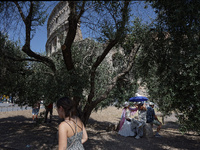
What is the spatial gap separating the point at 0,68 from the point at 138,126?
642cm

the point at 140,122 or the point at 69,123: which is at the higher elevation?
the point at 69,123

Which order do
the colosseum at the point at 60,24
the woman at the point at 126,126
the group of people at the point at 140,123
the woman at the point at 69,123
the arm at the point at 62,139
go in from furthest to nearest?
the woman at the point at 126,126
the group of people at the point at 140,123
the colosseum at the point at 60,24
the woman at the point at 69,123
the arm at the point at 62,139

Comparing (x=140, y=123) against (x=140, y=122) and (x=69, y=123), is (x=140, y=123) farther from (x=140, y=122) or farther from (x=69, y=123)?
(x=69, y=123)

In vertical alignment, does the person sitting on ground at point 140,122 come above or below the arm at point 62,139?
below

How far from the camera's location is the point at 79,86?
6.12 m

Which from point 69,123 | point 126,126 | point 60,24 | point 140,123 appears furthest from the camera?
point 126,126

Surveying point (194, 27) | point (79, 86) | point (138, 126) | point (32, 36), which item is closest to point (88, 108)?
point (79, 86)

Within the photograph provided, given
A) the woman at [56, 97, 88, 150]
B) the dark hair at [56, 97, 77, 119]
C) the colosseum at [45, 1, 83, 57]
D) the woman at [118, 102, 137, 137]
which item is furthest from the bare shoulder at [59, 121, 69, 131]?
the woman at [118, 102, 137, 137]

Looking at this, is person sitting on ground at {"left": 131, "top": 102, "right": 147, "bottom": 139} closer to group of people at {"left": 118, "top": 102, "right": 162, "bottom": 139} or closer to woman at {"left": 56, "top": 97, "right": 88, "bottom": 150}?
group of people at {"left": 118, "top": 102, "right": 162, "bottom": 139}

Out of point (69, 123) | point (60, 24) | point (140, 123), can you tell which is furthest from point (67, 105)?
point (140, 123)

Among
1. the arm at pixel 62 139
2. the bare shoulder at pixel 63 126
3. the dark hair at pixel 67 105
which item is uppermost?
the dark hair at pixel 67 105

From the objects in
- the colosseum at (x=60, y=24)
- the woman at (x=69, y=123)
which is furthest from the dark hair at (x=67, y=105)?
the colosseum at (x=60, y=24)

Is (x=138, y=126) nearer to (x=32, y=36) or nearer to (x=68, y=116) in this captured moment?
(x=32, y=36)

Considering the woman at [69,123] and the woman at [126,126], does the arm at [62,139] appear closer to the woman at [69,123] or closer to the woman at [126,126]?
the woman at [69,123]
